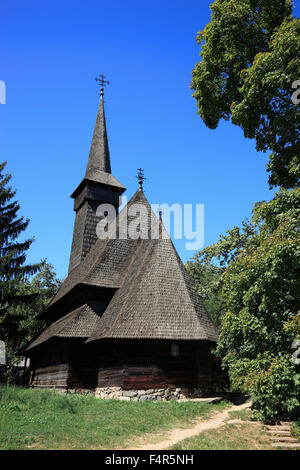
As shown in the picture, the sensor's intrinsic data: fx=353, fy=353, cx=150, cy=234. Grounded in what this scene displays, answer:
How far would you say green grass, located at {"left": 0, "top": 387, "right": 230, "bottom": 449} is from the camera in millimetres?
8633

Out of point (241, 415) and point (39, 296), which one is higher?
point (39, 296)

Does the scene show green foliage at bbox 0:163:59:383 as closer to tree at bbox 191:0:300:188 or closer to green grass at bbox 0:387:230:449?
green grass at bbox 0:387:230:449

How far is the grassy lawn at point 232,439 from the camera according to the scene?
8.84 m

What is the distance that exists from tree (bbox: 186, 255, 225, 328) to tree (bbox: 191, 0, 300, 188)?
29.4ft

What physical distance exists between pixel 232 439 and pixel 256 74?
11.0m

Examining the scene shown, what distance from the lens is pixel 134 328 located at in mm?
16297

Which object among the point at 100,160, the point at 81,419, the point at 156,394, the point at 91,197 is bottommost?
the point at 156,394

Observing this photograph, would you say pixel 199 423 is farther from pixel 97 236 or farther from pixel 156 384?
pixel 97 236

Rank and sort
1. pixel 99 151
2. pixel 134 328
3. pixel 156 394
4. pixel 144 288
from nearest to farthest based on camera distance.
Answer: pixel 156 394 → pixel 134 328 → pixel 144 288 → pixel 99 151

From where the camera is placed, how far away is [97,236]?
28.1 metres

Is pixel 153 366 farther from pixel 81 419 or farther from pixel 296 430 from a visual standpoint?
pixel 296 430

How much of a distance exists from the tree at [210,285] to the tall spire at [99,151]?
446 inches

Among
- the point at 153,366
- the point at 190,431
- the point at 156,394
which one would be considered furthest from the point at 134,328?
the point at 190,431

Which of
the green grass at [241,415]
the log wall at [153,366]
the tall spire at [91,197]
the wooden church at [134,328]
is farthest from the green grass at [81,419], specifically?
the tall spire at [91,197]
